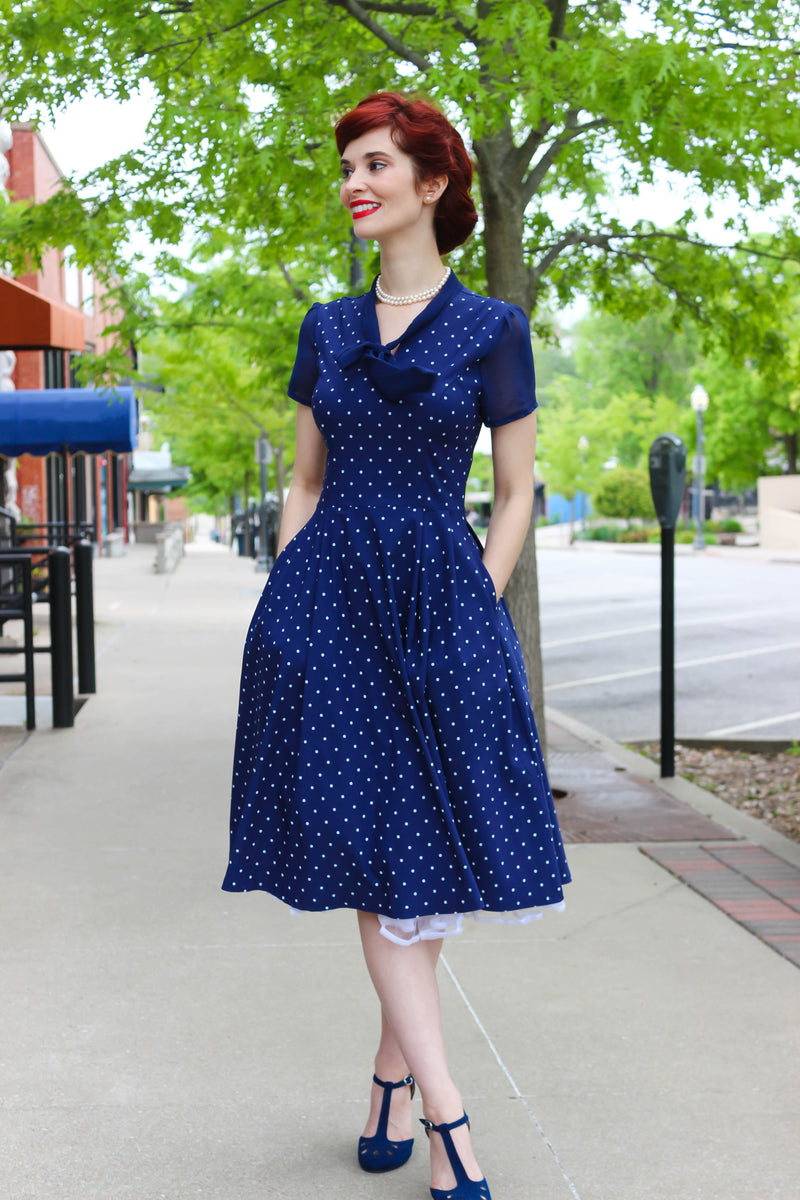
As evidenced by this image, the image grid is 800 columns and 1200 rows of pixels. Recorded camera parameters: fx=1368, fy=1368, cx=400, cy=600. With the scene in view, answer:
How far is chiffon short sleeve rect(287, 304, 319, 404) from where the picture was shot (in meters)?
2.91

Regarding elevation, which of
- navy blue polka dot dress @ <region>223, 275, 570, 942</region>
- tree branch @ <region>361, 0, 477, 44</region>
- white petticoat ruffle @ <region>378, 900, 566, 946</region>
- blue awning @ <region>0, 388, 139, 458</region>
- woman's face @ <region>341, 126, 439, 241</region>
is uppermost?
tree branch @ <region>361, 0, 477, 44</region>

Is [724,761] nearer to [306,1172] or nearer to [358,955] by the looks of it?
[358,955]

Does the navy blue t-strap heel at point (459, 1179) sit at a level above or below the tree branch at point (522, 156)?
below

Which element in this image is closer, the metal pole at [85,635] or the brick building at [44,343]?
the brick building at [44,343]

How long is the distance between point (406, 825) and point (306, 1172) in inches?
34.2

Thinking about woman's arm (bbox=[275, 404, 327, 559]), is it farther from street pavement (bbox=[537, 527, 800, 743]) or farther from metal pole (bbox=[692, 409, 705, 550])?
metal pole (bbox=[692, 409, 705, 550])

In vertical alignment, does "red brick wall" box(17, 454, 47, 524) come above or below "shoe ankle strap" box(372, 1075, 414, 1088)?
above

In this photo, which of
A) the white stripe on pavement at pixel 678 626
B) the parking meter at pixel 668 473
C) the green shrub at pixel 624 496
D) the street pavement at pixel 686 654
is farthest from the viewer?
the green shrub at pixel 624 496

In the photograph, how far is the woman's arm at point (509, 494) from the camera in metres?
2.77

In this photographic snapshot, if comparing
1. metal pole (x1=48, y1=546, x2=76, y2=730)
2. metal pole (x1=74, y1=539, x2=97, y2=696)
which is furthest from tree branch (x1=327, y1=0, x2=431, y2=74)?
metal pole (x1=74, y1=539, x2=97, y2=696)

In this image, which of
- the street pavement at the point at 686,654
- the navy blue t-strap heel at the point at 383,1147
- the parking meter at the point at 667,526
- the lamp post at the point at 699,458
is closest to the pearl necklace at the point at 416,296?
the navy blue t-strap heel at the point at 383,1147

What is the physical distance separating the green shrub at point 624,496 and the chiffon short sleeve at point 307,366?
180 feet

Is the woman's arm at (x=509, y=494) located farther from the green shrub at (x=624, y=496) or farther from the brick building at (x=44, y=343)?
the green shrub at (x=624, y=496)

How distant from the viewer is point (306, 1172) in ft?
9.50
